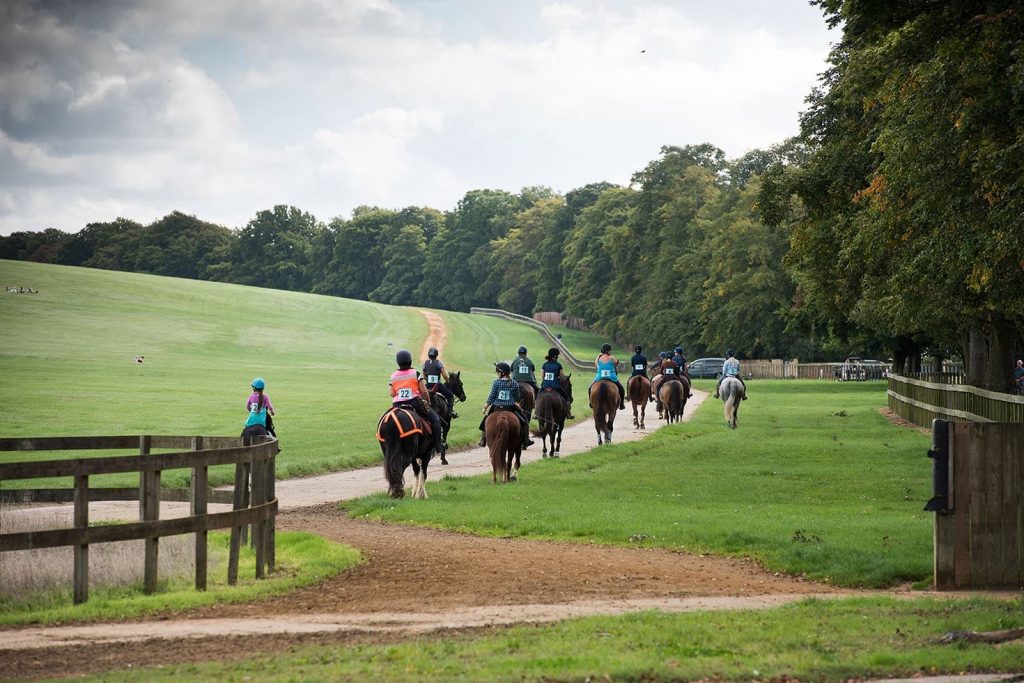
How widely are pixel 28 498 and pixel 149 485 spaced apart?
11.8 ft

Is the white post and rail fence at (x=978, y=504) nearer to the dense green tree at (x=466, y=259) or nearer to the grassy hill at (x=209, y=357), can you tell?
the grassy hill at (x=209, y=357)

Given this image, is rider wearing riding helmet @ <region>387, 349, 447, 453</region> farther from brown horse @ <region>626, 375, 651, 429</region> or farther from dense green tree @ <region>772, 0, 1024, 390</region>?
brown horse @ <region>626, 375, 651, 429</region>

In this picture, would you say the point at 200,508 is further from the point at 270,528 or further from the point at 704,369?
the point at 704,369

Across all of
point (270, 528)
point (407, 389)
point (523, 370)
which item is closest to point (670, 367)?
point (523, 370)

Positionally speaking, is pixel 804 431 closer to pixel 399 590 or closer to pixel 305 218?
pixel 399 590

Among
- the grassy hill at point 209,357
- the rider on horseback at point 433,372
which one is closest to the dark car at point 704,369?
the grassy hill at point 209,357

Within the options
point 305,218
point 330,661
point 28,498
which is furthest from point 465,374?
point 305,218

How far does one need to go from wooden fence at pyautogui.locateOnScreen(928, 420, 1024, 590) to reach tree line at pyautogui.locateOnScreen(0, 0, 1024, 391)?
6278 mm

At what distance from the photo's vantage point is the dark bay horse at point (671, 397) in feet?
128

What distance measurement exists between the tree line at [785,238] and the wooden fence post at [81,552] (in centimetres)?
1242

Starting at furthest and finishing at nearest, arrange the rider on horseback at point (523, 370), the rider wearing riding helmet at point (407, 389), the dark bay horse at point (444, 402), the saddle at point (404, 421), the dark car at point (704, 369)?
the dark car at point (704, 369) → the rider on horseback at point (523, 370) → the dark bay horse at point (444, 402) → the rider wearing riding helmet at point (407, 389) → the saddle at point (404, 421)

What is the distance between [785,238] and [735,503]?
2552 inches

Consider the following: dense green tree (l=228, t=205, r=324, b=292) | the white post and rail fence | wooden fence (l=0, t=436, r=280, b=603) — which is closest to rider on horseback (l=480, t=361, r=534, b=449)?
wooden fence (l=0, t=436, r=280, b=603)

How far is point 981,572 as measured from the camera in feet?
38.3
